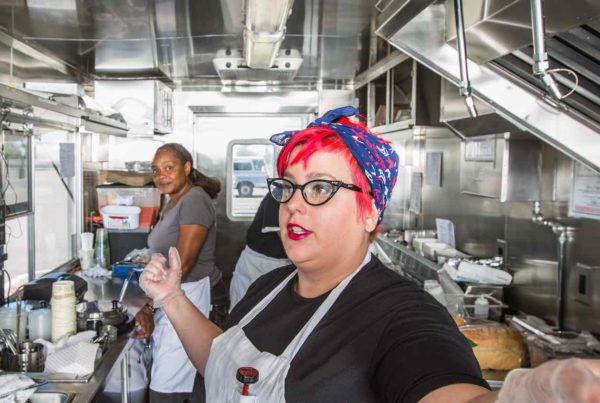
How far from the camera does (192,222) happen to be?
3139 millimetres

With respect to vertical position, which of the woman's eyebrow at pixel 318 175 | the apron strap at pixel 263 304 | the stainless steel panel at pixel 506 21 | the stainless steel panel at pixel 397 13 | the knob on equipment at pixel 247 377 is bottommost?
the knob on equipment at pixel 247 377

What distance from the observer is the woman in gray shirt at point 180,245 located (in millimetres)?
3152

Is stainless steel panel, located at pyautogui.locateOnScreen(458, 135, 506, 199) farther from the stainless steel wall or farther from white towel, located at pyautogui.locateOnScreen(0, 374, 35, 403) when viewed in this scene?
white towel, located at pyautogui.locateOnScreen(0, 374, 35, 403)

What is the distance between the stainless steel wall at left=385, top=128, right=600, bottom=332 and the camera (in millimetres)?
2158

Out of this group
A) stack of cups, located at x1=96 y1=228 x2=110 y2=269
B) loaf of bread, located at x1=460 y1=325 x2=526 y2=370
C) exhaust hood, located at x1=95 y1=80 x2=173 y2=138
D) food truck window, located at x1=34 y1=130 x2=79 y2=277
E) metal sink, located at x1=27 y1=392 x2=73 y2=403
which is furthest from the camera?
exhaust hood, located at x1=95 y1=80 x2=173 y2=138

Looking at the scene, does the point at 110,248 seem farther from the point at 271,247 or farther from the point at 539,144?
the point at 539,144

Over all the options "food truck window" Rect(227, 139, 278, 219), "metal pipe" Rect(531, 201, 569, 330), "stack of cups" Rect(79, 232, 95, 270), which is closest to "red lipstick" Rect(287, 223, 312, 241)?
"metal pipe" Rect(531, 201, 569, 330)

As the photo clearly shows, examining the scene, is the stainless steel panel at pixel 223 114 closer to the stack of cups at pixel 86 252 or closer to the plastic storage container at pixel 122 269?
the stack of cups at pixel 86 252

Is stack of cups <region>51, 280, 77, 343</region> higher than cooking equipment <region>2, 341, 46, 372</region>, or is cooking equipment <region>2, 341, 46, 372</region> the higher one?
stack of cups <region>51, 280, 77, 343</region>

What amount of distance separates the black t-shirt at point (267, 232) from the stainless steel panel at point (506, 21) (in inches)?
80.5

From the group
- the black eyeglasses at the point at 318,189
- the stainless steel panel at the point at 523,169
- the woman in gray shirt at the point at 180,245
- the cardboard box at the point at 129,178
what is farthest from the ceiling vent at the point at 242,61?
the black eyeglasses at the point at 318,189

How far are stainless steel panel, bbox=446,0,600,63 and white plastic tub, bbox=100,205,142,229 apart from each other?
10.8ft

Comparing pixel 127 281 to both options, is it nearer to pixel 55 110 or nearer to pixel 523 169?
pixel 55 110

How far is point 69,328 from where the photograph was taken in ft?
7.73
